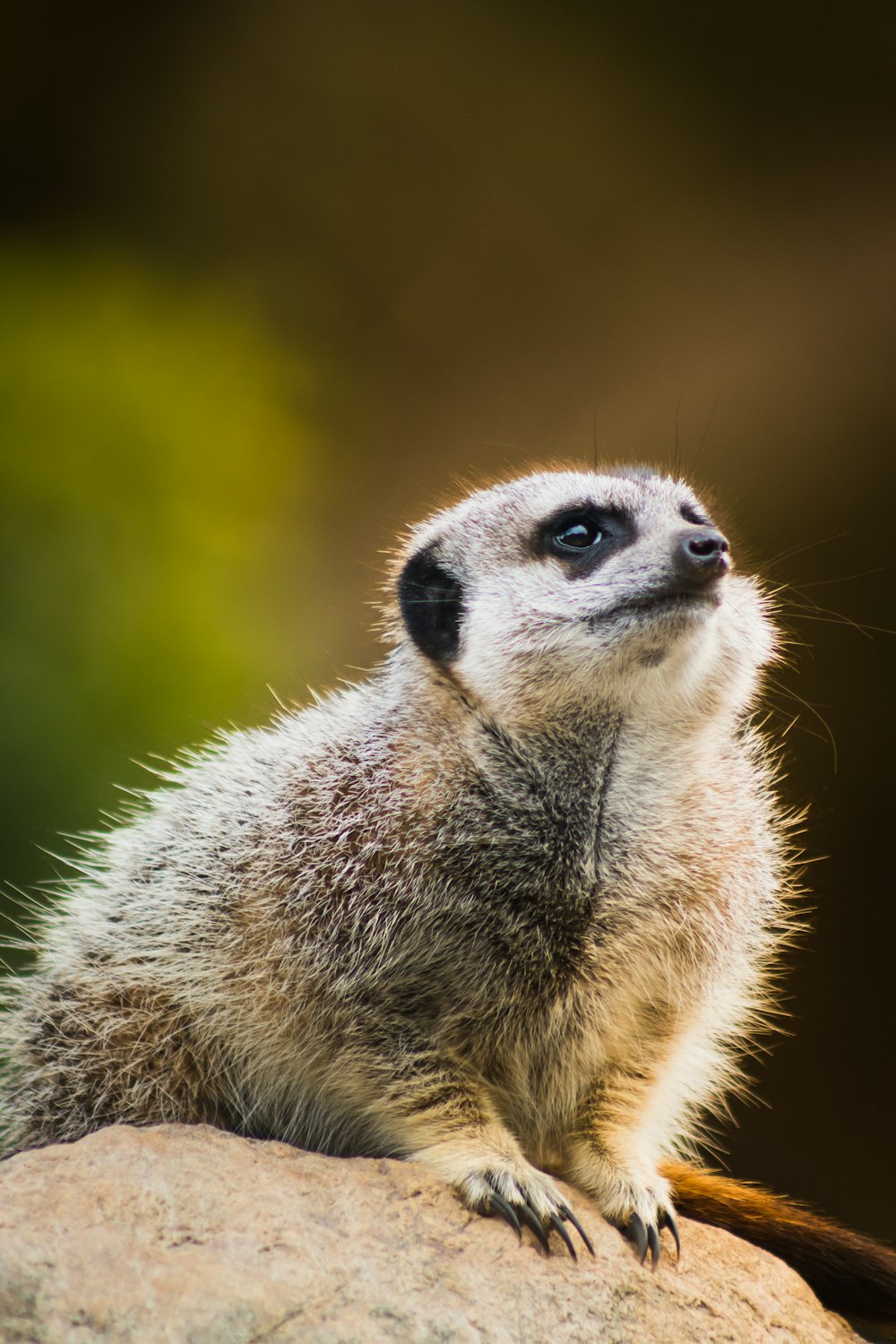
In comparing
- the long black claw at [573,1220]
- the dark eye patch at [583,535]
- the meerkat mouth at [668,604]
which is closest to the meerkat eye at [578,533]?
the dark eye patch at [583,535]

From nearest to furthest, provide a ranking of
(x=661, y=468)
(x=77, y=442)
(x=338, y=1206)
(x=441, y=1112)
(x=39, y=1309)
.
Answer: (x=39, y=1309), (x=338, y=1206), (x=441, y=1112), (x=661, y=468), (x=77, y=442)

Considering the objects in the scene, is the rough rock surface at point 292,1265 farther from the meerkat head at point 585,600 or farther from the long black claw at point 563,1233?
the meerkat head at point 585,600

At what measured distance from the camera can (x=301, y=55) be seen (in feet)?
7.69

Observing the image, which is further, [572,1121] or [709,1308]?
[572,1121]

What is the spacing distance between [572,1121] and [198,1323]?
1.70 feet

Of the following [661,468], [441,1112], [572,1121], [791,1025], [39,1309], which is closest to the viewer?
[39,1309]

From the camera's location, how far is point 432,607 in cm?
147

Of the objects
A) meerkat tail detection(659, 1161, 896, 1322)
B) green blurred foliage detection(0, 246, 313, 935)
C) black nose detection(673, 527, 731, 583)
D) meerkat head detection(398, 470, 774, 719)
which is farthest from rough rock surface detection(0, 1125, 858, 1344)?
green blurred foliage detection(0, 246, 313, 935)

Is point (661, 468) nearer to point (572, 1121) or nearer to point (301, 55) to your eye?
point (572, 1121)

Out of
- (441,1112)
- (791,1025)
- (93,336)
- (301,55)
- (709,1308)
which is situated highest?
(301,55)

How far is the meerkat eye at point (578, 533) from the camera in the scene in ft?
4.66

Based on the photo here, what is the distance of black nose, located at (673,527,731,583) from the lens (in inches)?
50.5

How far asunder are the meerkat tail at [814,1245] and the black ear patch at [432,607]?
675 mm

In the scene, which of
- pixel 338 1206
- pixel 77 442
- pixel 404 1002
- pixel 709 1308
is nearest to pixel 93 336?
pixel 77 442
